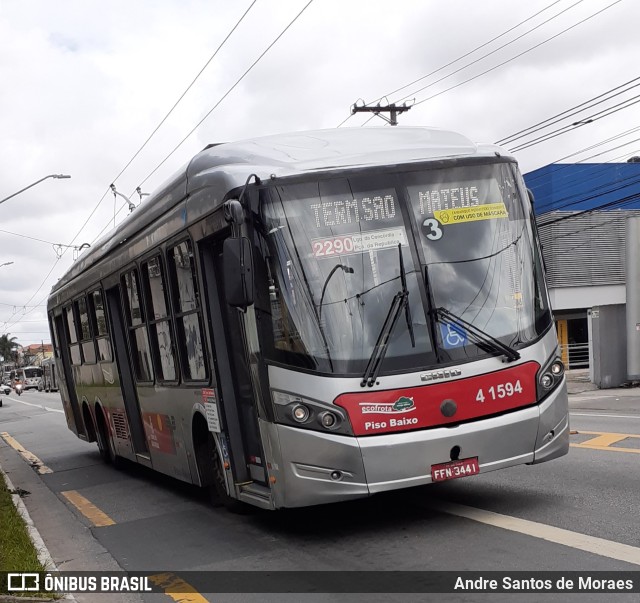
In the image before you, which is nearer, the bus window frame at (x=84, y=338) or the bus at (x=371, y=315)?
the bus at (x=371, y=315)

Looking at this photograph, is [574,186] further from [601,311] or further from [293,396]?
[293,396]

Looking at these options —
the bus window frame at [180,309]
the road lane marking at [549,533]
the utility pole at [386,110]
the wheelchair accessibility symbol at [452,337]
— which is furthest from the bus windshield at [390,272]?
the utility pole at [386,110]

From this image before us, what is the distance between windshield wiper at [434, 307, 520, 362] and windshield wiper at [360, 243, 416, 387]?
28 centimetres

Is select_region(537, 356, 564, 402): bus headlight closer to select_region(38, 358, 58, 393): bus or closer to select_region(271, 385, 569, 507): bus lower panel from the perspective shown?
select_region(271, 385, 569, 507): bus lower panel

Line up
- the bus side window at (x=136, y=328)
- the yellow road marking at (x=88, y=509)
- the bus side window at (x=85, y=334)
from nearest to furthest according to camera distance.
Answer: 1. the yellow road marking at (x=88, y=509)
2. the bus side window at (x=136, y=328)
3. the bus side window at (x=85, y=334)

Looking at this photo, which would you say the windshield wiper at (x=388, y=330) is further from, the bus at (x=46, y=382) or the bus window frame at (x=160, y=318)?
the bus at (x=46, y=382)

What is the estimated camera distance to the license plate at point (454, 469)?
6.75m

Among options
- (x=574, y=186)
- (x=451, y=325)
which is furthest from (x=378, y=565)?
(x=574, y=186)

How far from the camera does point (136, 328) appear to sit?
11070mm

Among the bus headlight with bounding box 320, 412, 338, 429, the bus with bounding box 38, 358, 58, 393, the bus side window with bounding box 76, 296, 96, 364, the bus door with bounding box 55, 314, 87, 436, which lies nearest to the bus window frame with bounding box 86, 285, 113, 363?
the bus side window with bounding box 76, 296, 96, 364

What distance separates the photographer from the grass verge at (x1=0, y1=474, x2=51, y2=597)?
277 inches

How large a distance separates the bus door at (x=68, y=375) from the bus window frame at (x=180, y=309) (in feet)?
27.3

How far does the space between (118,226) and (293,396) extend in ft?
19.6

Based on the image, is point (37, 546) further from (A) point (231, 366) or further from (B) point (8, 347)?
(B) point (8, 347)
